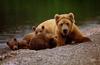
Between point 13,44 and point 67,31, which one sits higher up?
point 67,31

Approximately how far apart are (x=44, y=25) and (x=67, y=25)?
1597 millimetres

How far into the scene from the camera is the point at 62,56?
32.4 feet

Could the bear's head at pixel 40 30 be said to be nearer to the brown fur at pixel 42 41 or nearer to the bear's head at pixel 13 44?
the brown fur at pixel 42 41

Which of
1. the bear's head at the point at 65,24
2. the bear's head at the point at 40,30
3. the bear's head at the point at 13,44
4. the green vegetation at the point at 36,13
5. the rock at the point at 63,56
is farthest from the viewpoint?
the green vegetation at the point at 36,13

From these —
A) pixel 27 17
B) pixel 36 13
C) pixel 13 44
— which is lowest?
pixel 36 13

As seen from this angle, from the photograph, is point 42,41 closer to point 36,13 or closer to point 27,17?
point 27,17

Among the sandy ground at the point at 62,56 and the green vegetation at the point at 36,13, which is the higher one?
the sandy ground at the point at 62,56

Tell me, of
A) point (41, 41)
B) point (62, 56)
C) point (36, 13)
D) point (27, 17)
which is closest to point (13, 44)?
point (41, 41)

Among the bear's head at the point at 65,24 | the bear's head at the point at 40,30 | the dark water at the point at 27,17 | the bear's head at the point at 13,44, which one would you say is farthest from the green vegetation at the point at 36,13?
the bear's head at the point at 65,24

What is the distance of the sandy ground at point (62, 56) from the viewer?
934 cm

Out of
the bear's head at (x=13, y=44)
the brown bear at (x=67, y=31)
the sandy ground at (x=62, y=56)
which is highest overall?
the brown bear at (x=67, y=31)

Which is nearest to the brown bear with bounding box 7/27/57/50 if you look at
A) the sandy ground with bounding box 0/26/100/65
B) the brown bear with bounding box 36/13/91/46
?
the brown bear with bounding box 36/13/91/46

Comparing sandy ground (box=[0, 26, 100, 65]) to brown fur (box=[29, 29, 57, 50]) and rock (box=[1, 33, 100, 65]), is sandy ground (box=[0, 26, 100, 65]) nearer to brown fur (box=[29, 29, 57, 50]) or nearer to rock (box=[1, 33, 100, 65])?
rock (box=[1, 33, 100, 65])

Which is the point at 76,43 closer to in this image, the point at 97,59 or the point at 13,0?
the point at 97,59
